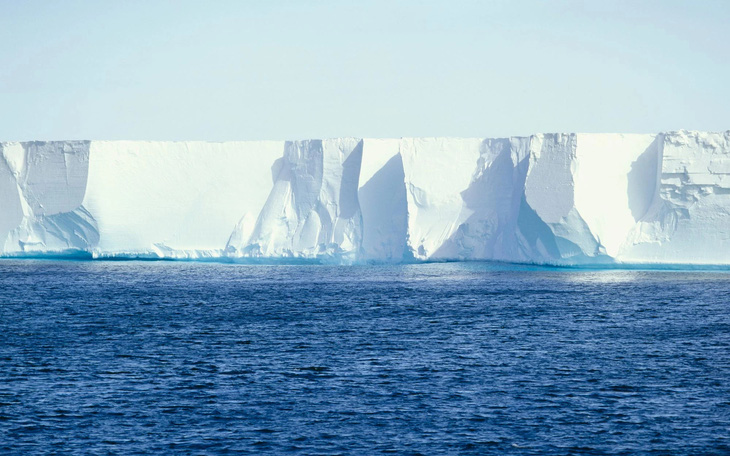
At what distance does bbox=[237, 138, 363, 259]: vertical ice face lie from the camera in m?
34.3

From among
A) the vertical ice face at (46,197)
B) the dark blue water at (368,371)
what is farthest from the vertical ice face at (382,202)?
the vertical ice face at (46,197)

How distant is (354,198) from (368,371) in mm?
20648

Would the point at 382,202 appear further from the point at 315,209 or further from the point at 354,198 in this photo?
the point at 315,209

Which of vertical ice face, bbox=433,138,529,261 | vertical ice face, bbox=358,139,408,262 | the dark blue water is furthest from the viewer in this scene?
vertical ice face, bbox=358,139,408,262

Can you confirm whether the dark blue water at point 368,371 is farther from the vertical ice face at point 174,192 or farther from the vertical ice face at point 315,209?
the vertical ice face at point 174,192

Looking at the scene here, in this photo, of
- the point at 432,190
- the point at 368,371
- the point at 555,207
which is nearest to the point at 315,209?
the point at 432,190

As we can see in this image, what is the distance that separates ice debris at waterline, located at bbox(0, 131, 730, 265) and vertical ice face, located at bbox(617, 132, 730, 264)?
0.20 ft

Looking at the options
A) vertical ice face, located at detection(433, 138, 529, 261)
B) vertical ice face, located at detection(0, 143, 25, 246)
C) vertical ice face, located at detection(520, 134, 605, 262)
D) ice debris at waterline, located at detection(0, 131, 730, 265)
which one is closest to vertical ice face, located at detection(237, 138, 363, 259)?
ice debris at waterline, located at detection(0, 131, 730, 265)

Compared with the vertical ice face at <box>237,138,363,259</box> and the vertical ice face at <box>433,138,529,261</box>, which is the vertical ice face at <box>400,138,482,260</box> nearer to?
the vertical ice face at <box>433,138,529,261</box>

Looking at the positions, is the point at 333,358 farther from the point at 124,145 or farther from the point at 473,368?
the point at 124,145

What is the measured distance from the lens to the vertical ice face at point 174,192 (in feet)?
114

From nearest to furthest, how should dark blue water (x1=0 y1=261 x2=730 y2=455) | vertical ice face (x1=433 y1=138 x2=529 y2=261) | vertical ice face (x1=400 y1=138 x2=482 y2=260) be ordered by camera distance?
dark blue water (x1=0 y1=261 x2=730 y2=455)
vertical ice face (x1=433 y1=138 x2=529 y2=261)
vertical ice face (x1=400 y1=138 x2=482 y2=260)

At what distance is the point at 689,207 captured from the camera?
29.5 meters

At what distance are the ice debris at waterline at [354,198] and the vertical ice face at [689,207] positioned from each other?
60 mm
